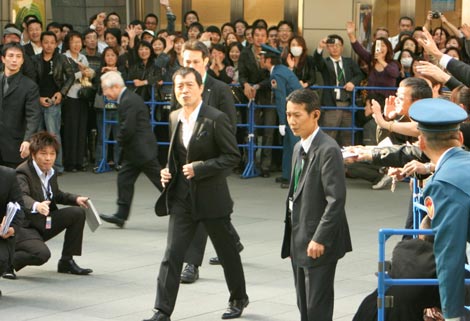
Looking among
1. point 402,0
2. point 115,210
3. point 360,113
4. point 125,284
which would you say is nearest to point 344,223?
point 125,284

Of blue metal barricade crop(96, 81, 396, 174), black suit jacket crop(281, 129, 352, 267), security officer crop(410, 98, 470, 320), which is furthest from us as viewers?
blue metal barricade crop(96, 81, 396, 174)

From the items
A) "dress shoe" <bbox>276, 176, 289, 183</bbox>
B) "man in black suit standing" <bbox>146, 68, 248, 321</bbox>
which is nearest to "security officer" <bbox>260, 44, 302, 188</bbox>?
"dress shoe" <bbox>276, 176, 289, 183</bbox>

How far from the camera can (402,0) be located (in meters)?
19.4

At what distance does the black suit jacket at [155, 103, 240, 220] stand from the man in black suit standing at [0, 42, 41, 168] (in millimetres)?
4332

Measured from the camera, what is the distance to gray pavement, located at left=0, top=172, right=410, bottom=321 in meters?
8.44

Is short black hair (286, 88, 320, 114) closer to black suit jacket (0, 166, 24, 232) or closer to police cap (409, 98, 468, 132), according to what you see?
police cap (409, 98, 468, 132)

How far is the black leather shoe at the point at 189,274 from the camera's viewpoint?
9.43m

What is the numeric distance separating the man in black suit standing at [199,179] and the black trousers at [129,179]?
3.97 m

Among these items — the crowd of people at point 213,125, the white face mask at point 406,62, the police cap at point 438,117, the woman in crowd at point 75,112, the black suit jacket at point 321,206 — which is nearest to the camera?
the police cap at point 438,117

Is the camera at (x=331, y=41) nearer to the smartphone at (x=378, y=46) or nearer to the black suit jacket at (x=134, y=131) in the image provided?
the smartphone at (x=378, y=46)

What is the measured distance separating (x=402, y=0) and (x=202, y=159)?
12.0 meters

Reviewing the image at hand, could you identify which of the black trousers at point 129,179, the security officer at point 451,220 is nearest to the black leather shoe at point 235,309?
the security officer at point 451,220

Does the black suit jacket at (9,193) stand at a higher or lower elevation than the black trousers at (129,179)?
higher

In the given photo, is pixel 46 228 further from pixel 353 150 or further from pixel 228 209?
pixel 353 150
